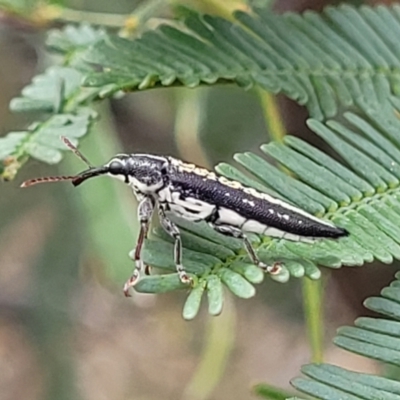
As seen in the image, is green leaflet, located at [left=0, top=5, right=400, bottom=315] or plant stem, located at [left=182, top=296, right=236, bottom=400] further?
plant stem, located at [left=182, top=296, right=236, bottom=400]

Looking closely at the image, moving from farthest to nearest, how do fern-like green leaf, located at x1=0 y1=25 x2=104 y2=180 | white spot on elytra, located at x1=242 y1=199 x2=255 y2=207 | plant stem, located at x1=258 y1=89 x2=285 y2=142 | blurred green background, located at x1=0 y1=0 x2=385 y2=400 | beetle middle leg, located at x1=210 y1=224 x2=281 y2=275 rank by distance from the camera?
1. blurred green background, located at x1=0 y1=0 x2=385 y2=400
2. plant stem, located at x1=258 y1=89 x2=285 y2=142
3. fern-like green leaf, located at x1=0 y1=25 x2=104 y2=180
4. white spot on elytra, located at x1=242 y1=199 x2=255 y2=207
5. beetle middle leg, located at x1=210 y1=224 x2=281 y2=275

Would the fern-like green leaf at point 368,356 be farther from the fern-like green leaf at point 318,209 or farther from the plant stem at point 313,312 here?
the plant stem at point 313,312

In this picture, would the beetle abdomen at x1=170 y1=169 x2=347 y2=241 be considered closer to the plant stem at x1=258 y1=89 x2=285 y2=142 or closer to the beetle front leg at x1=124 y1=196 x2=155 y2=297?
the beetle front leg at x1=124 y1=196 x2=155 y2=297

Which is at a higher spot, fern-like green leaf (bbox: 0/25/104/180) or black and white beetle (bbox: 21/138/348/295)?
fern-like green leaf (bbox: 0/25/104/180)

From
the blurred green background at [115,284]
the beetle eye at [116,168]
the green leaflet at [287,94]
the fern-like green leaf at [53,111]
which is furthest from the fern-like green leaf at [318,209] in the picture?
the blurred green background at [115,284]

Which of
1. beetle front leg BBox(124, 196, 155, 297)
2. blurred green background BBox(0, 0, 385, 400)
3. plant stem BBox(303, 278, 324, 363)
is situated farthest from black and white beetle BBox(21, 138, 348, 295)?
blurred green background BBox(0, 0, 385, 400)

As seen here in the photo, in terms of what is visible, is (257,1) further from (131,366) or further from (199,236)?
(131,366)
